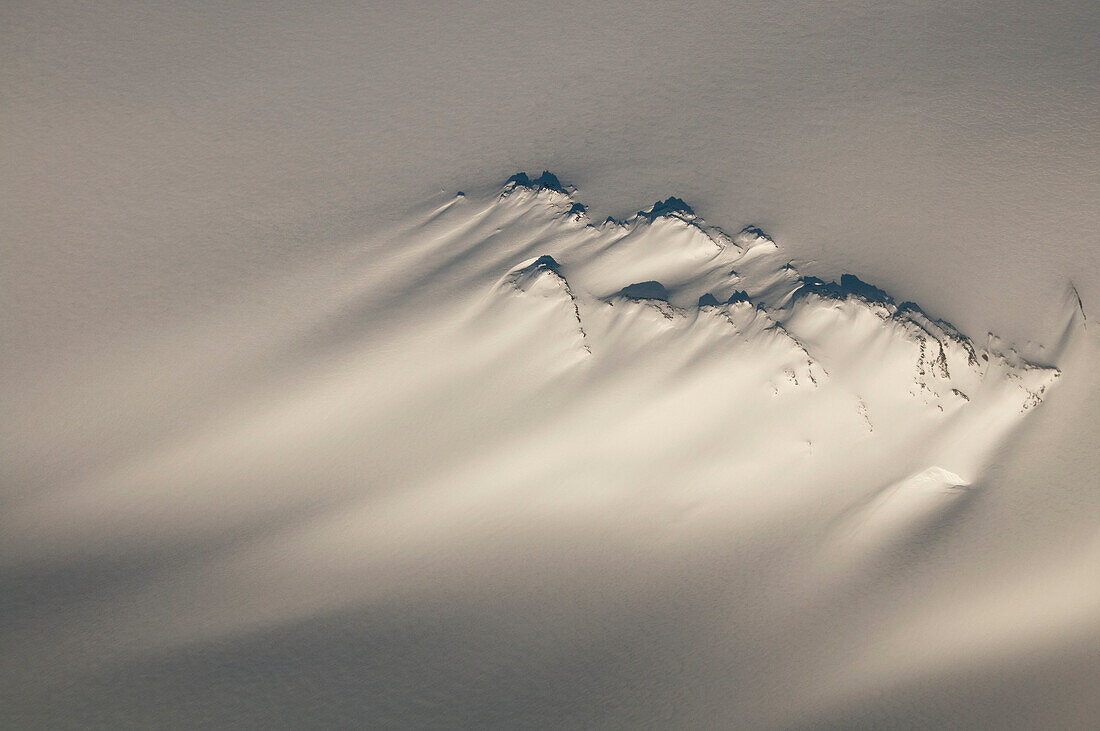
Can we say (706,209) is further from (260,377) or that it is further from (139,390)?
(139,390)

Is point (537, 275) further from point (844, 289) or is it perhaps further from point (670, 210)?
point (844, 289)

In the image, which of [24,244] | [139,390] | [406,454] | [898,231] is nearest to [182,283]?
[139,390]

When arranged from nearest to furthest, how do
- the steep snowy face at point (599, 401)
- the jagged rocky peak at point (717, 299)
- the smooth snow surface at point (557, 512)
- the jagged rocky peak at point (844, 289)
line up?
the smooth snow surface at point (557, 512), the steep snowy face at point (599, 401), the jagged rocky peak at point (844, 289), the jagged rocky peak at point (717, 299)

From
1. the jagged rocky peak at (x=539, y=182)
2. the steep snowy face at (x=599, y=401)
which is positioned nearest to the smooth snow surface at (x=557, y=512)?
the steep snowy face at (x=599, y=401)

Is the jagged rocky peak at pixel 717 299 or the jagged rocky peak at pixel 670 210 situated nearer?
the jagged rocky peak at pixel 717 299

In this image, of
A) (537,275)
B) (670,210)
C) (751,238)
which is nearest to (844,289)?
(751,238)

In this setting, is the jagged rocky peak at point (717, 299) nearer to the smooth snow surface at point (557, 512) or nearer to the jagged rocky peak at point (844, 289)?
the smooth snow surface at point (557, 512)
